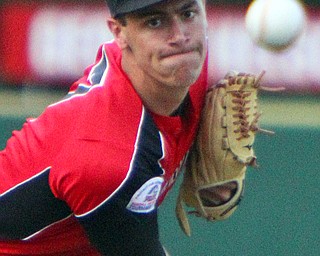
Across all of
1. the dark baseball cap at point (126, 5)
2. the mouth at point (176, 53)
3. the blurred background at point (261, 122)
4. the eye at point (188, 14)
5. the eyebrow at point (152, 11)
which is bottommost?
the blurred background at point (261, 122)

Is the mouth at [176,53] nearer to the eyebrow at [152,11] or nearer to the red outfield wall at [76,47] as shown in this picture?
the eyebrow at [152,11]

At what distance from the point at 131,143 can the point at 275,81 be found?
1.96m

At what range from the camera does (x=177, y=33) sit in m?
2.41

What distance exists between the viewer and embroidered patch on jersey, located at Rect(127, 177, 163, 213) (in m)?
2.47

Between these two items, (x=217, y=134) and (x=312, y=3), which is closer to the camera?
(x=217, y=134)

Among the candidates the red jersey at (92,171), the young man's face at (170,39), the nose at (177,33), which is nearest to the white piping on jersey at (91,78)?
the red jersey at (92,171)

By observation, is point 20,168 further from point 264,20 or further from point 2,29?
point 2,29

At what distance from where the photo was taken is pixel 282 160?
4.30m

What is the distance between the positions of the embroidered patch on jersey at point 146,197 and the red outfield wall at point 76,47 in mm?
1804

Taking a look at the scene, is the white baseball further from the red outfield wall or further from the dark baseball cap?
the red outfield wall

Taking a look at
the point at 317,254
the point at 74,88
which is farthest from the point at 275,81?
the point at 74,88

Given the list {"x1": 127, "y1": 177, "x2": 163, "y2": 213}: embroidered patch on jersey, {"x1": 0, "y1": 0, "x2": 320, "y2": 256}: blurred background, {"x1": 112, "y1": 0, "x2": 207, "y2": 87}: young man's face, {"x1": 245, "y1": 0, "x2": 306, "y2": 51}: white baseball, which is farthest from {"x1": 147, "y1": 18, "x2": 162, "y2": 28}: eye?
A: {"x1": 0, "y1": 0, "x2": 320, "y2": 256}: blurred background

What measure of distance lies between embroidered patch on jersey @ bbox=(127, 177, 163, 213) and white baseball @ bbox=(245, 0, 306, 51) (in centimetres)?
63

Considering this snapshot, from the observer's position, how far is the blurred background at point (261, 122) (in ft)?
14.0
